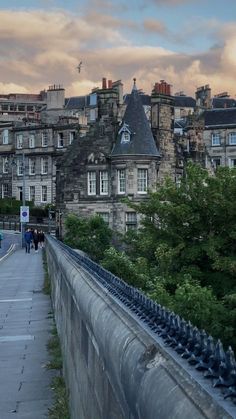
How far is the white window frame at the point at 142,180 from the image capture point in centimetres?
5981

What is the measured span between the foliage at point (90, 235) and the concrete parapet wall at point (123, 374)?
3854cm

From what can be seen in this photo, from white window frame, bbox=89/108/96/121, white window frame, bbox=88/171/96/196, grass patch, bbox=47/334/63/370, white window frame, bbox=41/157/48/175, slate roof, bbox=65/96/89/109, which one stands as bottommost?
grass patch, bbox=47/334/63/370

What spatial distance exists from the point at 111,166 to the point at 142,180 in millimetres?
2856

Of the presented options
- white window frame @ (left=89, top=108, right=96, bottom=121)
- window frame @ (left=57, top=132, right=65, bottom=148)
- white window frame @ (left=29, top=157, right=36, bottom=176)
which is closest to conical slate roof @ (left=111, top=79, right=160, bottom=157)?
window frame @ (left=57, top=132, right=65, bottom=148)

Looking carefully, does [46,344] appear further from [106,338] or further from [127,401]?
[127,401]

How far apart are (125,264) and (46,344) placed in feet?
60.3

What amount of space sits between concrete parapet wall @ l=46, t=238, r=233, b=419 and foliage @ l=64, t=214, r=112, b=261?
126 ft

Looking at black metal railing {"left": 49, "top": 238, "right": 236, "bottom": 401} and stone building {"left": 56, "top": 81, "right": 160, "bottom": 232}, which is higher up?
A: stone building {"left": 56, "top": 81, "right": 160, "bottom": 232}

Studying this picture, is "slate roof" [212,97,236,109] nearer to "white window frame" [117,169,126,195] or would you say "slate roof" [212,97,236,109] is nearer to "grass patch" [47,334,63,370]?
"white window frame" [117,169,126,195]

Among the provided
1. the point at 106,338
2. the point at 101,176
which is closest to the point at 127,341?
the point at 106,338

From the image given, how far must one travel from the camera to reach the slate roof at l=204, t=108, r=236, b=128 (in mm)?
96775

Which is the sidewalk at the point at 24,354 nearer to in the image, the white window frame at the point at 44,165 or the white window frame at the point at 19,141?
the white window frame at the point at 44,165

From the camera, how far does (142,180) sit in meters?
60.1

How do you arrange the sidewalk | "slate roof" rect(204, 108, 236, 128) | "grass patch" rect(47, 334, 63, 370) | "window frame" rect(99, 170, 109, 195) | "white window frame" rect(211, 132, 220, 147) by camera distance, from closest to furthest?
the sidewalk, "grass patch" rect(47, 334, 63, 370), "window frame" rect(99, 170, 109, 195), "slate roof" rect(204, 108, 236, 128), "white window frame" rect(211, 132, 220, 147)
